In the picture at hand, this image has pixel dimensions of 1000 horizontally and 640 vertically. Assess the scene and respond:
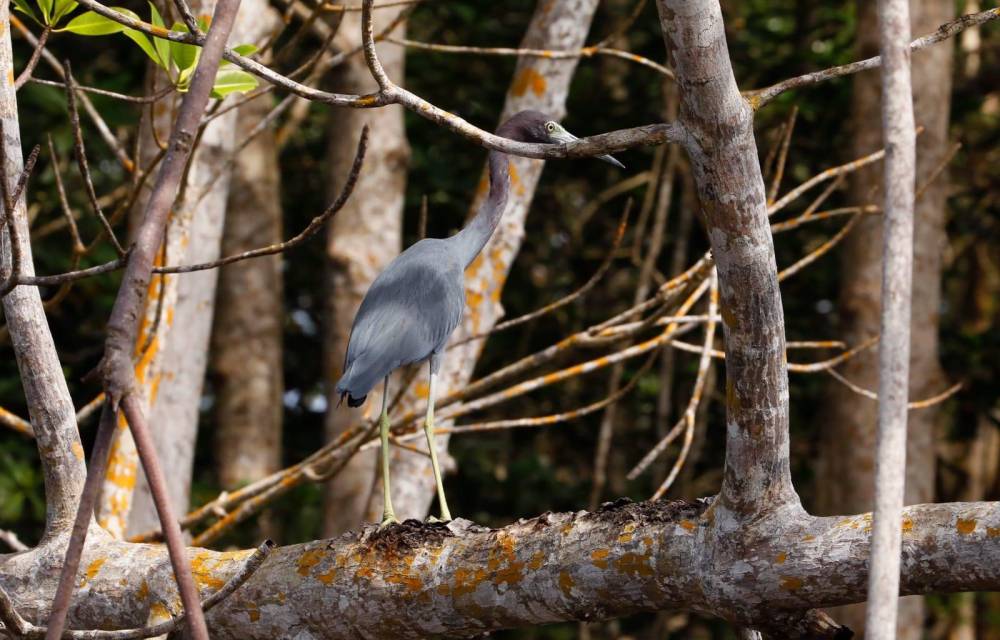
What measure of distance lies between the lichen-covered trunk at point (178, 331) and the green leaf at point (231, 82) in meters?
0.66

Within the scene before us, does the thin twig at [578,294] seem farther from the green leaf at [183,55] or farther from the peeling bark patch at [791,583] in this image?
the peeling bark patch at [791,583]

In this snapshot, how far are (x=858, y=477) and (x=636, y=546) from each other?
12.0 feet

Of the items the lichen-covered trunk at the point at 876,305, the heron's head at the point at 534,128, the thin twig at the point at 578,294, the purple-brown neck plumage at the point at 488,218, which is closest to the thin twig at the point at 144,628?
the thin twig at the point at 578,294

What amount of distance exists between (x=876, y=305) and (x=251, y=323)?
123 inches

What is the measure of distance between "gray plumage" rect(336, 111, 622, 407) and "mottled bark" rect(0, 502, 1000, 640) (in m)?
A: 0.85

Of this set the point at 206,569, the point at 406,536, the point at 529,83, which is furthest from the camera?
the point at 529,83

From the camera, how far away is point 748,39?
6.98 m

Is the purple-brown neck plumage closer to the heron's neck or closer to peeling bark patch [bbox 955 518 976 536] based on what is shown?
the heron's neck

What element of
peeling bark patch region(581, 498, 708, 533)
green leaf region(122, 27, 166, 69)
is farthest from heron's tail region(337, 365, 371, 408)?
peeling bark patch region(581, 498, 708, 533)

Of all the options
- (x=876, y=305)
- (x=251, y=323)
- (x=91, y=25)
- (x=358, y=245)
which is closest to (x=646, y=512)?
(x=91, y=25)

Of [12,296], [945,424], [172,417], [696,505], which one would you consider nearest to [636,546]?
[696,505]

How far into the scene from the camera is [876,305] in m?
5.47

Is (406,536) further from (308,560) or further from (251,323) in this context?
(251,323)

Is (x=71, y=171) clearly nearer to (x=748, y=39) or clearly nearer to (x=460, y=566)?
(x=748, y=39)
